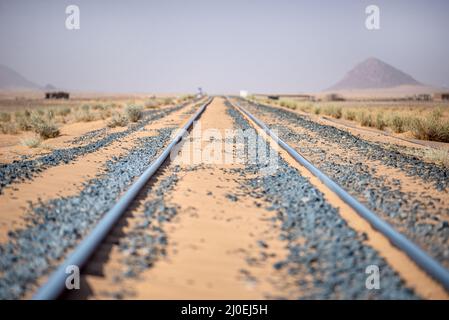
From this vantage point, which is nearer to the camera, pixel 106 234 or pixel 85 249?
pixel 85 249

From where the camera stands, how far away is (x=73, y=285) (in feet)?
10.1

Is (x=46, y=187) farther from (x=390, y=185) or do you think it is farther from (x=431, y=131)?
(x=431, y=131)

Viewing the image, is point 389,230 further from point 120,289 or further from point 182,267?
point 120,289

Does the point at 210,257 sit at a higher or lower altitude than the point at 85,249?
lower

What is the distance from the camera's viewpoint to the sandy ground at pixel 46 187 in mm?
4859

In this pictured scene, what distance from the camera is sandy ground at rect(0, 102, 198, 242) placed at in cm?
486

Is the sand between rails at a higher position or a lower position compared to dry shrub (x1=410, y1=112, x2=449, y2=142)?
lower

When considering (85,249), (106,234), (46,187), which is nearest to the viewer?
(85,249)

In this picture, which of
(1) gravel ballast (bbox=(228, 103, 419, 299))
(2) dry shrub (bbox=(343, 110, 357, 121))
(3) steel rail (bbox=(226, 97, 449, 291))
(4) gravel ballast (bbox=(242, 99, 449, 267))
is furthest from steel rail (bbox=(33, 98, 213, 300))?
(2) dry shrub (bbox=(343, 110, 357, 121))

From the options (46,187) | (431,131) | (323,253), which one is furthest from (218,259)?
(431,131)

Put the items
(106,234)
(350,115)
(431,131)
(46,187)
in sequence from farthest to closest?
(350,115), (431,131), (46,187), (106,234)

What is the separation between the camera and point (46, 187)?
628 cm

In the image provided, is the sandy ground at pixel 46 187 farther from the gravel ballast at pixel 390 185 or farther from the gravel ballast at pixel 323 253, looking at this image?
the gravel ballast at pixel 390 185

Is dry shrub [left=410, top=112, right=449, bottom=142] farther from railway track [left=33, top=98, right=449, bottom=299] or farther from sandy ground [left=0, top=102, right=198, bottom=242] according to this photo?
sandy ground [left=0, top=102, right=198, bottom=242]
